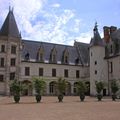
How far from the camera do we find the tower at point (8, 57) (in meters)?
61.9

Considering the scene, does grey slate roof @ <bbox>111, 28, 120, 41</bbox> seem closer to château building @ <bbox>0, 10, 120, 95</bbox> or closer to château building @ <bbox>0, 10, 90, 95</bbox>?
château building @ <bbox>0, 10, 120, 95</bbox>

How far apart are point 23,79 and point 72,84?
1199 cm

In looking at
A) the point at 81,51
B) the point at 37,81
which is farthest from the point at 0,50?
the point at 37,81

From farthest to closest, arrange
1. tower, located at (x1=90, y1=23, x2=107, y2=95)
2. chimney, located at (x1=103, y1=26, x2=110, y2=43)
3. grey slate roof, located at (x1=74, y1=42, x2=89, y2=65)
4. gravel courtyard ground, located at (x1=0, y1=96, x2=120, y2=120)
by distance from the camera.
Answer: grey slate roof, located at (x1=74, y1=42, x2=89, y2=65) → chimney, located at (x1=103, y1=26, x2=110, y2=43) → tower, located at (x1=90, y1=23, x2=107, y2=95) → gravel courtyard ground, located at (x1=0, y1=96, x2=120, y2=120)

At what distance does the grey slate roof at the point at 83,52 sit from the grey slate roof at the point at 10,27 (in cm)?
1696

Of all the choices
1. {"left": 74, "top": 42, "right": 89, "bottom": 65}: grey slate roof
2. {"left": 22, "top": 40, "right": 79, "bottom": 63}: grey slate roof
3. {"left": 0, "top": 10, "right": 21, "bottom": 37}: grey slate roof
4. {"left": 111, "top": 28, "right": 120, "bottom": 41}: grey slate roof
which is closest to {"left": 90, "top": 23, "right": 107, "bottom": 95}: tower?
{"left": 111, "top": 28, "right": 120, "bottom": 41}: grey slate roof

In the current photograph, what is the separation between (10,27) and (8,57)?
22.5 ft

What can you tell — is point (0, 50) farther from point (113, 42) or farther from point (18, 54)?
point (113, 42)

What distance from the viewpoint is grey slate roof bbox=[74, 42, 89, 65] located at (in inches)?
2869

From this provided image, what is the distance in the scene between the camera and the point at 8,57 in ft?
206

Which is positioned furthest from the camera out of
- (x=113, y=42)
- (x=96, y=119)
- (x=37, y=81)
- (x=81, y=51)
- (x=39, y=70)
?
(x=81, y=51)

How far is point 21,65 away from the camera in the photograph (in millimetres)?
64812

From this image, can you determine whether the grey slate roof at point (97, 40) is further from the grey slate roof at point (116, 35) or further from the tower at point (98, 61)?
the grey slate roof at point (116, 35)

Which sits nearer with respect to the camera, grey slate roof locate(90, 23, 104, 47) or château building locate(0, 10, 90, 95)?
grey slate roof locate(90, 23, 104, 47)
